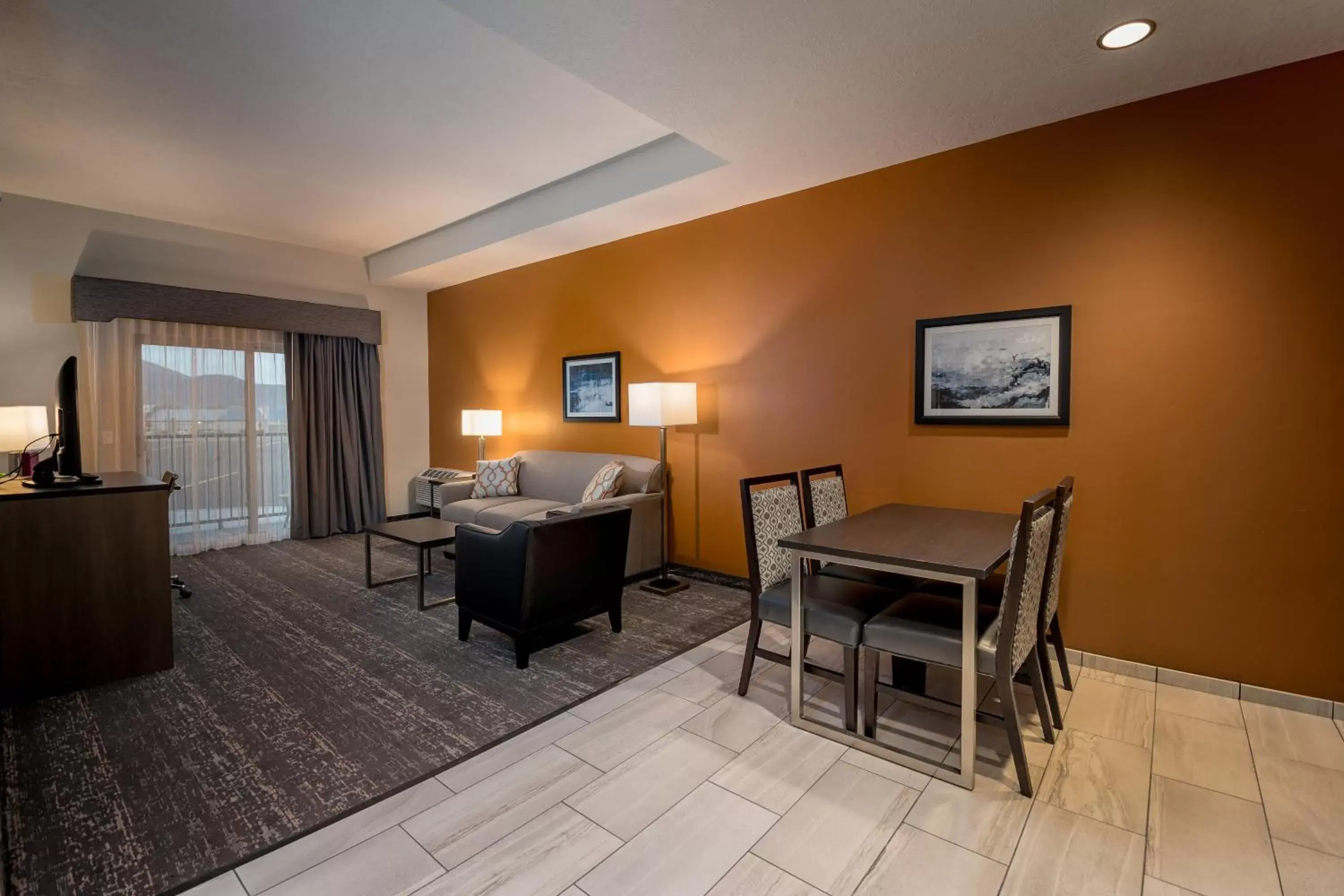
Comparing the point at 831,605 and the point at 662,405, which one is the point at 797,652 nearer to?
the point at 831,605

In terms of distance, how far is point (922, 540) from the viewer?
7.49ft

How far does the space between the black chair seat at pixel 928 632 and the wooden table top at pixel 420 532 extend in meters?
2.53

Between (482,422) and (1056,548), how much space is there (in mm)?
4910

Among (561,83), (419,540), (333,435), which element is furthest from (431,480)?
(561,83)

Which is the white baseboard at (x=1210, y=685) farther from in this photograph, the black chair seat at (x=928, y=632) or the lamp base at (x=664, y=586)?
the lamp base at (x=664, y=586)

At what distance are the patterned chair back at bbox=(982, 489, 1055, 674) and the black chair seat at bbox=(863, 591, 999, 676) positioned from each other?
0.20ft

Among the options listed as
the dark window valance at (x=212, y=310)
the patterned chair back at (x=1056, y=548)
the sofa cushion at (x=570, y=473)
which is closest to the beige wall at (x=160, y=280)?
the dark window valance at (x=212, y=310)

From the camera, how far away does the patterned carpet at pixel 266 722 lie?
68.4 inches

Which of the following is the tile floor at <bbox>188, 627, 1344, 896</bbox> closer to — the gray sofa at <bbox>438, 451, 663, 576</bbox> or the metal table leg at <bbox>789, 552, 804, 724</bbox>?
the metal table leg at <bbox>789, 552, 804, 724</bbox>

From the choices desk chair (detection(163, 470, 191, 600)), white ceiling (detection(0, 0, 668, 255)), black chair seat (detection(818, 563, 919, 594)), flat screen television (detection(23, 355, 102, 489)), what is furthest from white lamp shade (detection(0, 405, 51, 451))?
black chair seat (detection(818, 563, 919, 594))

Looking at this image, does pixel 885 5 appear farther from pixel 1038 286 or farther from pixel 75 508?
pixel 75 508

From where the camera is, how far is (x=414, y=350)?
680cm

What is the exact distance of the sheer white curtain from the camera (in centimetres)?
484

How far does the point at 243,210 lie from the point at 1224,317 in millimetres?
6283
